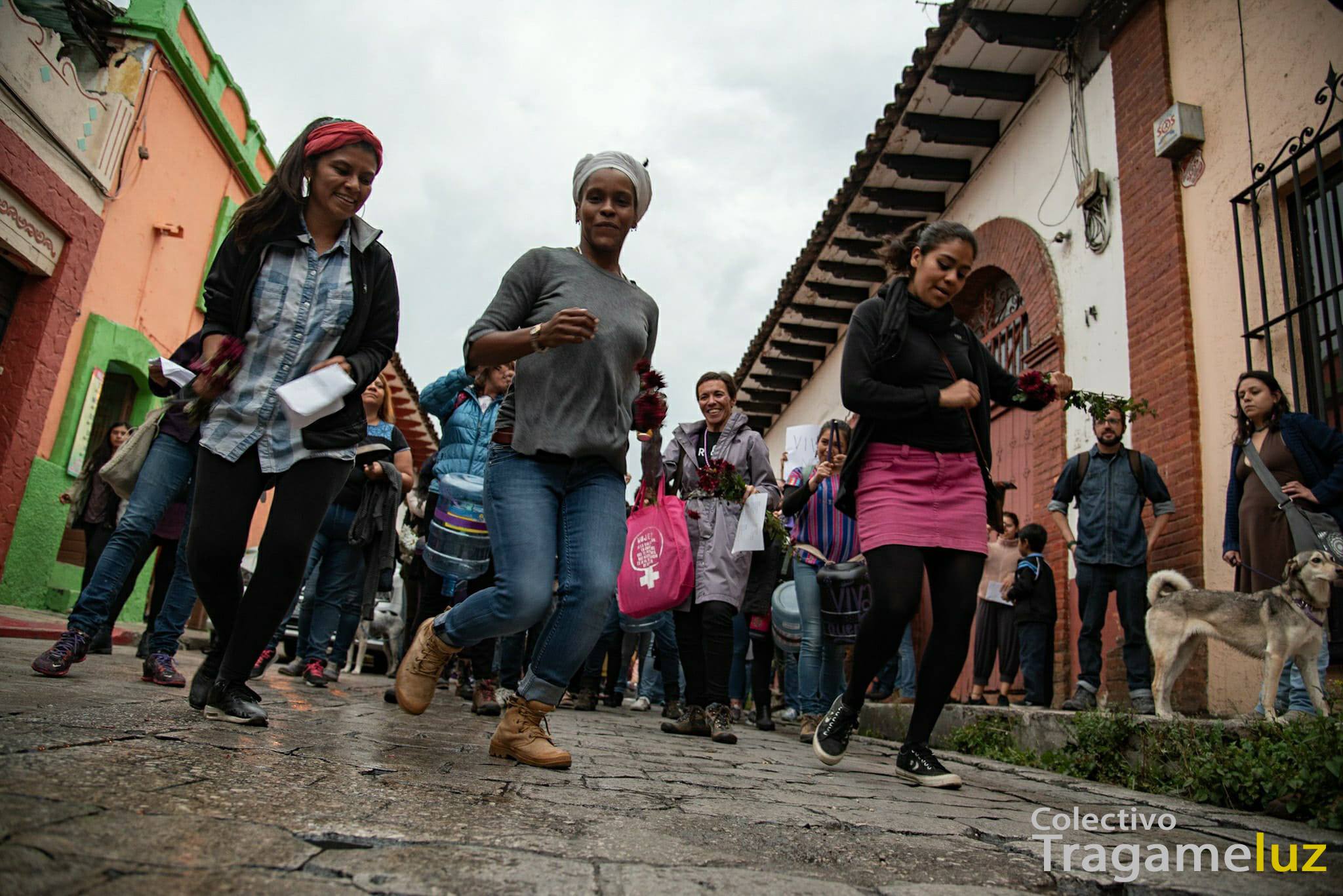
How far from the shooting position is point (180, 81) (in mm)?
12164

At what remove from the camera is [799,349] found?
16.0 metres

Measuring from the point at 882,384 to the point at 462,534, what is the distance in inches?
102

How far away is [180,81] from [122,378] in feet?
13.2

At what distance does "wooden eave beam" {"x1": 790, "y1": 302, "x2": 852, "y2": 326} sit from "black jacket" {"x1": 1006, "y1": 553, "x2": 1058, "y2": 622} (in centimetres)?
728

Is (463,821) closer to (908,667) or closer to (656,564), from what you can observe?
(656,564)

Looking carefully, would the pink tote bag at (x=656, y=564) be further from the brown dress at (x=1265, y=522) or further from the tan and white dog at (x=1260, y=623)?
the brown dress at (x=1265, y=522)

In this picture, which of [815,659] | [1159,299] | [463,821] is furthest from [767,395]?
[463,821]

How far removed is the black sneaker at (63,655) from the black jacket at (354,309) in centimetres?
165

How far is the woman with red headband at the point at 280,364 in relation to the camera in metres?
2.95

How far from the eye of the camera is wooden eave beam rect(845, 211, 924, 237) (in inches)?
472

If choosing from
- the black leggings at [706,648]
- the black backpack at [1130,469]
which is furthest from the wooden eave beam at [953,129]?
the black leggings at [706,648]

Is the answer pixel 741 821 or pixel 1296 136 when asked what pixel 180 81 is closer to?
pixel 1296 136

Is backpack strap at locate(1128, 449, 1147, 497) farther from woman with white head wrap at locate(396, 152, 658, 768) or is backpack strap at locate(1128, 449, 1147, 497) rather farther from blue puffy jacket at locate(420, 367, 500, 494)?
woman with white head wrap at locate(396, 152, 658, 768)

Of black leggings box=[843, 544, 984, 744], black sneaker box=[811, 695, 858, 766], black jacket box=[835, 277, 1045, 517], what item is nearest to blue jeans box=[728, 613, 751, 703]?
black sneaker box=[811, 695, 858, 766]
